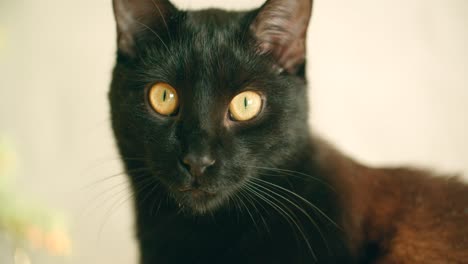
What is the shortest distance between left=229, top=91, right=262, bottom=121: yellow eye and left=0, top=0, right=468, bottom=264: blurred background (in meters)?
0.47

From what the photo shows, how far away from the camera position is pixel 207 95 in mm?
929

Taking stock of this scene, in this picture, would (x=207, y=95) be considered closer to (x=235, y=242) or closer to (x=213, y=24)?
(x=213, y=24)

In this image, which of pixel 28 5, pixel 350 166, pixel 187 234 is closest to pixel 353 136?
pixel 350 166

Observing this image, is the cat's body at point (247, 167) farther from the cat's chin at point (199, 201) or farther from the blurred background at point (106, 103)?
the blurred background at point (106, 103)

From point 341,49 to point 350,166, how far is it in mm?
571

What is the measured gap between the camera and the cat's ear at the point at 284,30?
3.25ft

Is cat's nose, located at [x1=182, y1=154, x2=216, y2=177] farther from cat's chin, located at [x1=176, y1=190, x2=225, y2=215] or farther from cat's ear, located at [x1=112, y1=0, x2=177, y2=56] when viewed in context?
cat's ear, located at [x1=112, y1=0, x2=177, y2=56]

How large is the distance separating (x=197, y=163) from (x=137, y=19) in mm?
440

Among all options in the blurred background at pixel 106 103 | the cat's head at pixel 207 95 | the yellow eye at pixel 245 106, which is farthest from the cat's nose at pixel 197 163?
the blurred background at pixel 106 103

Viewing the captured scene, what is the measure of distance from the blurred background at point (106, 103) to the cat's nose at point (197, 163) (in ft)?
1.91

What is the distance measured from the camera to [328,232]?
97 centimetres

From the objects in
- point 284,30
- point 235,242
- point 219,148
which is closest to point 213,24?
point 284,30

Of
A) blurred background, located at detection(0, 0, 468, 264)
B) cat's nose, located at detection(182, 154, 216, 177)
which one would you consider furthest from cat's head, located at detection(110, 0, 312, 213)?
blurred background, located at detection(0, 0, 468, 264)

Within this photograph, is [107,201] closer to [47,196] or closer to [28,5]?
[47,196]
